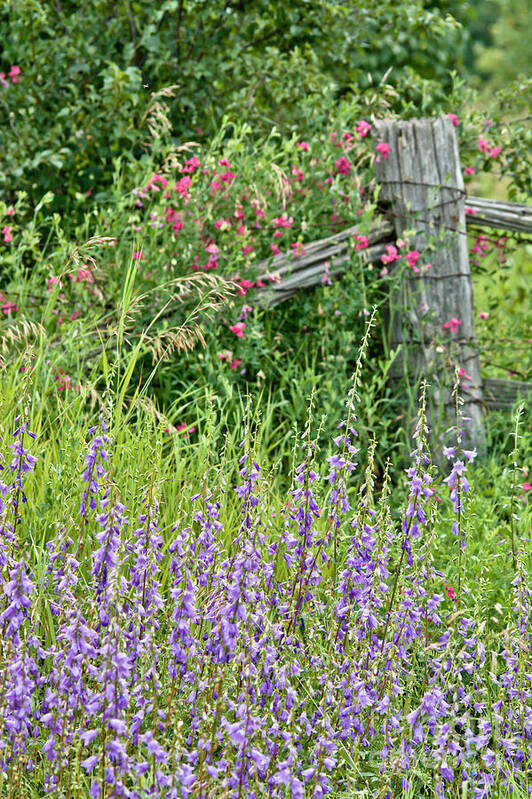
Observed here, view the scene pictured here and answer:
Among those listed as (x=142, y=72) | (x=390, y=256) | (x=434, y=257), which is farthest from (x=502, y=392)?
(x=142, y=72)

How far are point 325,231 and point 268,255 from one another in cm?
34

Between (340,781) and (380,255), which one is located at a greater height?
(380,255)

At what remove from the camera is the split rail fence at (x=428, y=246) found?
496 centimetres

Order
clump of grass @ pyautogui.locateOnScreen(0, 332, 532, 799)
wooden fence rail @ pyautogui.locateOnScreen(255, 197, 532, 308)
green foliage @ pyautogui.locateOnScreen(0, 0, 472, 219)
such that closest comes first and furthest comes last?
clump of grass @ pyautogui.locateOnScreen(0, 332, 532, 799)
wooden fence rail @ pyautogui.locateOnScreen(255, 197, 532, 308)
green foliage @ pyautogui.locateOnScreen(0, 0, 472, 219)

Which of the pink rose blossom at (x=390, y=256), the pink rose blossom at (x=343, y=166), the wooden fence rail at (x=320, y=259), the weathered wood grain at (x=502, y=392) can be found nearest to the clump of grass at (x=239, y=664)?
the wooden fence rail at (x=320, y=259)

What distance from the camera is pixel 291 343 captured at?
16.8ft

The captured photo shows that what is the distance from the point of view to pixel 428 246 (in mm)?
4984

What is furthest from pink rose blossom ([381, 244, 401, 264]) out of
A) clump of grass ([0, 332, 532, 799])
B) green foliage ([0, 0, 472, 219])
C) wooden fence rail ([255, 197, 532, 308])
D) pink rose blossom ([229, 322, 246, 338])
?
clump of grass ([0, 332, 532, 799])

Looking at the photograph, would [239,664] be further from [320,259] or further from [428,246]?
[428,246]

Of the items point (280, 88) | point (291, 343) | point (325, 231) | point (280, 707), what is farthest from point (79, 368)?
point (280, 88)

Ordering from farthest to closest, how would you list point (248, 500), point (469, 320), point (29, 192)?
point (29, 192) → point (469, 320) → point (248, 500)

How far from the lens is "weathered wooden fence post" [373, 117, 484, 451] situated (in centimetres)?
498

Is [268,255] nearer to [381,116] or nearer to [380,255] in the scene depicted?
[380,255]

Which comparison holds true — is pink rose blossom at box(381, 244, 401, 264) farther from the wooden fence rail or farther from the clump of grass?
the clump of grass
